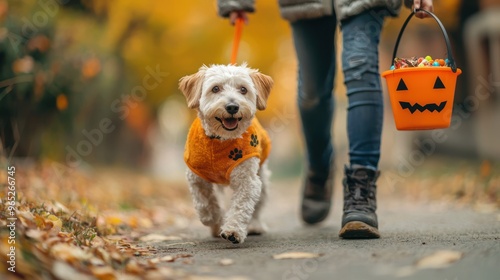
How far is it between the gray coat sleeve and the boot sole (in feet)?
5.68

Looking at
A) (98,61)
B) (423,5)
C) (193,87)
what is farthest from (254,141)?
(98,61)

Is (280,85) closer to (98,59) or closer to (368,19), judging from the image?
(98,59)

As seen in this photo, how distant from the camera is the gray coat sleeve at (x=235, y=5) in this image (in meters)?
4.13

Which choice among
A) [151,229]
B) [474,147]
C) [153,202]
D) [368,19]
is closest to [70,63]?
[153,202]

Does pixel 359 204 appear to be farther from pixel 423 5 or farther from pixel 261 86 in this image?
pixel 423 5

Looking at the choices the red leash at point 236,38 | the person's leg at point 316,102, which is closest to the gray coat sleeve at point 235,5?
the red leash at point 236,38

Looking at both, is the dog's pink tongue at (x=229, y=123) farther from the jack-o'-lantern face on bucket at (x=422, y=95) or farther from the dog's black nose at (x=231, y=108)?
the jack-o'-lantern face on bucket at (x=422, y=95)

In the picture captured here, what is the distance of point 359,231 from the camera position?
10.7 ft

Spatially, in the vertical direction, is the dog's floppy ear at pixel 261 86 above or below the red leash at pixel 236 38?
below

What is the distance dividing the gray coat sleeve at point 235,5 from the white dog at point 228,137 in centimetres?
64

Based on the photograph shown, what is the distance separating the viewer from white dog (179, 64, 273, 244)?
3449mm

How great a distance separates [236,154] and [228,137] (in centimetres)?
12

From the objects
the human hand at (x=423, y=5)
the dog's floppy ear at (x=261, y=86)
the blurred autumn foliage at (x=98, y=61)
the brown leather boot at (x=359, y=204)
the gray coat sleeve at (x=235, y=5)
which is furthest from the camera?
the blurred autumn foliage at (x=98, y=61)

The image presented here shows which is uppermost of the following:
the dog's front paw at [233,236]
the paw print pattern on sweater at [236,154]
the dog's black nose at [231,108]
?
the dog's black nose at [231,108]
